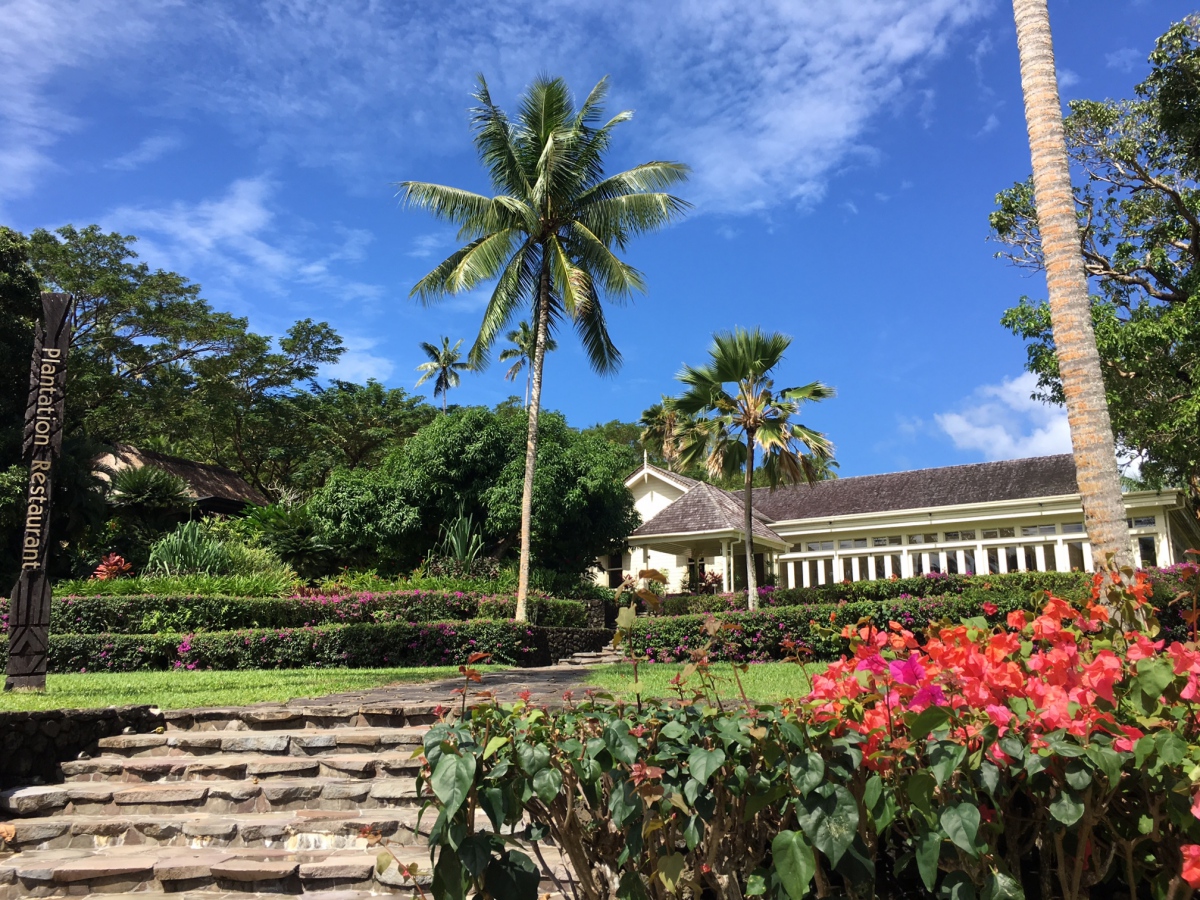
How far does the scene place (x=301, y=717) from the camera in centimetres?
643

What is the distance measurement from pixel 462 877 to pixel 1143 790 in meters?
2.09

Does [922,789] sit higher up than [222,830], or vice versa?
[922,789]

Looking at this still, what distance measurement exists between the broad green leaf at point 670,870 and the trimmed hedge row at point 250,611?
13.0 meters

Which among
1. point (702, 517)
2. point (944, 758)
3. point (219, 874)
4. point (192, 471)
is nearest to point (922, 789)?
point (944, 758)

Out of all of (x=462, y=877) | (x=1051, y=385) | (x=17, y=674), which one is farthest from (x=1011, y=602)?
(x=17, y=674)

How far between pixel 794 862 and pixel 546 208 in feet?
52.7

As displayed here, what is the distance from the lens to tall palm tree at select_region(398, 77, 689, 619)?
55.1 feet

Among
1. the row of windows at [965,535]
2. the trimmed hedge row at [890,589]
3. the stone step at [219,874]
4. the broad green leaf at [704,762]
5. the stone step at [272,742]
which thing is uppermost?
the row of windows at [965,535]

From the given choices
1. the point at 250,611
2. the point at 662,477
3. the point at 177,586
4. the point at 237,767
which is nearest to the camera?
the point at 237,767

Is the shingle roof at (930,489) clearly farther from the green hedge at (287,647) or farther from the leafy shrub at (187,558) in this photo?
the leafy shrub at (187,558)

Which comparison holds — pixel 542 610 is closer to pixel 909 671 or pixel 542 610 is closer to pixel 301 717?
pixel 301 717

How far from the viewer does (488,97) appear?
1706 centimetres

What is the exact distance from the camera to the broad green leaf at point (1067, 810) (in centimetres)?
215

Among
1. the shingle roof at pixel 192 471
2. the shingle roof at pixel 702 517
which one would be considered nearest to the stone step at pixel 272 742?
the shingle roof at pixel 702 517
